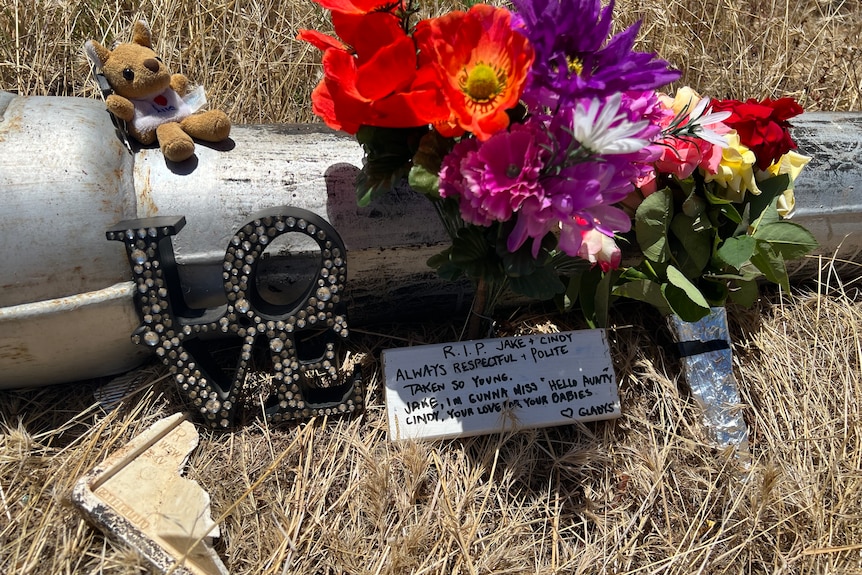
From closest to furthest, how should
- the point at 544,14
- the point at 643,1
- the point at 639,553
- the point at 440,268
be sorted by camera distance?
the point at 544,14
the point at 440,268
the point at 639,553
the point at 643,1

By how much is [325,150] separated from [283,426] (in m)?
0.61

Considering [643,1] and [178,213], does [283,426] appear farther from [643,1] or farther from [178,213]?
[643,1]

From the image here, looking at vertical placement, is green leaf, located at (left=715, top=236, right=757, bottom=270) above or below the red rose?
below

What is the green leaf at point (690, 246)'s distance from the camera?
128cm

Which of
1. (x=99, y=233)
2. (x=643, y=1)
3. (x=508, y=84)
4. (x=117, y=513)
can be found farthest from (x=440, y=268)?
(x=643, y=1)

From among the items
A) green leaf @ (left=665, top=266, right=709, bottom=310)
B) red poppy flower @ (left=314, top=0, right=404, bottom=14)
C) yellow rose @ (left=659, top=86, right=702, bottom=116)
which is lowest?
green leaf @ (left=665, top=266, right=709, bottom=310)

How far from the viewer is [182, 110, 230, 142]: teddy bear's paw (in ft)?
4.10

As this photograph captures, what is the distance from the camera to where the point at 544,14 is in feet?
2.82

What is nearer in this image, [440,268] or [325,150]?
[440,268]

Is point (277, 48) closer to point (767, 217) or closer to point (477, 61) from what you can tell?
point (477, 61)

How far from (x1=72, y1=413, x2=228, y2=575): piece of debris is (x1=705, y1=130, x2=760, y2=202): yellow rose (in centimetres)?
118

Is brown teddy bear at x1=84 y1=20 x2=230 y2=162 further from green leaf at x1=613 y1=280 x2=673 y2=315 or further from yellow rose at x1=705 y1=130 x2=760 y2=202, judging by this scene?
yellow rose at x1=705 y1=130 x2=760 y2=202

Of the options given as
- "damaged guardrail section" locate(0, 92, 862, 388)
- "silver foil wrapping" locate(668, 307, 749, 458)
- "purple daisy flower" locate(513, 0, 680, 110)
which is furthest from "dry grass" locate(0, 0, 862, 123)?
"purple daisy flower" locate(513, 0, 680, 110)

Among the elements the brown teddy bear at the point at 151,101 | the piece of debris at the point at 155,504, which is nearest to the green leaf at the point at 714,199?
the brown teddy bear at the point at 151,101
